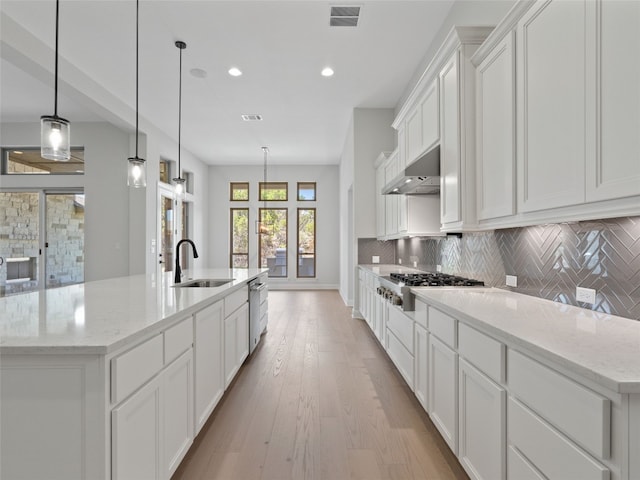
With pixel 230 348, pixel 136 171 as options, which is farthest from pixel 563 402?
pixel 136 171

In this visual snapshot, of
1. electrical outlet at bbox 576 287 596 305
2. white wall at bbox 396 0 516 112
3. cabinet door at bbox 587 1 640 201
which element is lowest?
electrical outlet at bbox 576 287 596 305

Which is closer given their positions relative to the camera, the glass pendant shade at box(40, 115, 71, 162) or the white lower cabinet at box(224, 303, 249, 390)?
the glass pendant shade at box(40, 115, 71, 162)

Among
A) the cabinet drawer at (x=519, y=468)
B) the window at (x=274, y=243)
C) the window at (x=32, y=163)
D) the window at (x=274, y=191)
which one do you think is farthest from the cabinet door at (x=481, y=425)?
the window at (x=274, y=191)

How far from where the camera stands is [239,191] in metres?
9.66

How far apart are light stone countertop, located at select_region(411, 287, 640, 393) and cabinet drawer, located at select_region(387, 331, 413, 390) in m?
0.76

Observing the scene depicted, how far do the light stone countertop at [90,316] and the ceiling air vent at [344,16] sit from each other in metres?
2.88

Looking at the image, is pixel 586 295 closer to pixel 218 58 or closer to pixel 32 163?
pixel 218 58

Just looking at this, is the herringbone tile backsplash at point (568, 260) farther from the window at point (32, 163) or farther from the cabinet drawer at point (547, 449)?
the window at point (32, 163)

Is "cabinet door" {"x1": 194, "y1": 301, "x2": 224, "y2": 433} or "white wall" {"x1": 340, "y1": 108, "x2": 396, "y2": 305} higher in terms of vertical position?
"white wall" {"x1": 340, "y1": 108, "x2": 396, "y2": 305}

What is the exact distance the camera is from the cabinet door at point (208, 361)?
1974 millimetres

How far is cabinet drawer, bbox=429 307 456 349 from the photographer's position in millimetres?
1793

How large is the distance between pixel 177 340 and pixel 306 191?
805 centimetres

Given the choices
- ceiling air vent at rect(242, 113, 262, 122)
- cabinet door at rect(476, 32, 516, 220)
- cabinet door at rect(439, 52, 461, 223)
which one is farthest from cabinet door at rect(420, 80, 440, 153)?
ceiling air vent at rect(242, 113, 262, 122)

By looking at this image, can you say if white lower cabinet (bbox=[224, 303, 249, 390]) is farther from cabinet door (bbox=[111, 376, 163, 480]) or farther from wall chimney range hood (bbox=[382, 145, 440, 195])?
wall chimney range hood (bbox=[382, 145, 440, 195])
